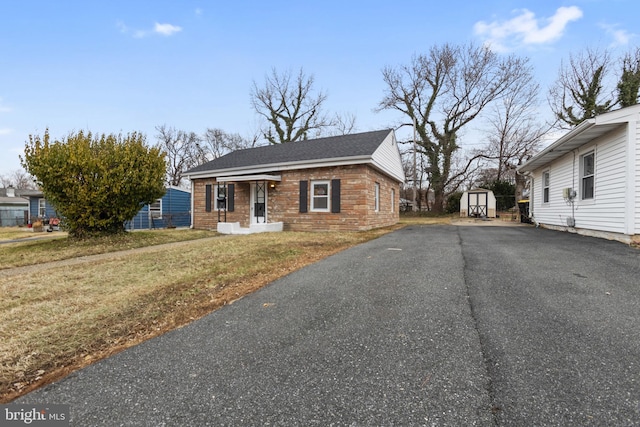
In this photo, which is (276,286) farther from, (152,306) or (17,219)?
(17,219)

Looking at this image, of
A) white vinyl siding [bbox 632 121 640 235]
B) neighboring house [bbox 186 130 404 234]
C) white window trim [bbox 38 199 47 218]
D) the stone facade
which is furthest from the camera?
white window trim [bbox 38 199 47 218]

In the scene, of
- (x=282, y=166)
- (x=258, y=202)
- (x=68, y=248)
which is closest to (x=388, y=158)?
(x=282, y=166)

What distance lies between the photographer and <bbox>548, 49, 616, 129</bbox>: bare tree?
21480 mm

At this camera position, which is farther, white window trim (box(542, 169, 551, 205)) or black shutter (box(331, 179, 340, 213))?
white window trim (box(542, 169, 551, 205))

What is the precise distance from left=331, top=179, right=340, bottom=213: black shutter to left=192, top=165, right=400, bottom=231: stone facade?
0.14m

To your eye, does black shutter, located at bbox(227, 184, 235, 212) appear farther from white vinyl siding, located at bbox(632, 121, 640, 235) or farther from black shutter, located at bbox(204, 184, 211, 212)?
white vinyl siding, located at bbox(632, 121, 640, 235)

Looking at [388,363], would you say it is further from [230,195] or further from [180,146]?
[180,146]

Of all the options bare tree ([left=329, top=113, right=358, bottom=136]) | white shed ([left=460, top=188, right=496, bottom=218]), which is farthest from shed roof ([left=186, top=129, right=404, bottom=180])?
bare tree ([left=329, top=113, right=358, bottom=136])

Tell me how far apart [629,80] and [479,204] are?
12.6 m

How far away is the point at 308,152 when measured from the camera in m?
12.9

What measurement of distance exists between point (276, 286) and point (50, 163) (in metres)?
8.13

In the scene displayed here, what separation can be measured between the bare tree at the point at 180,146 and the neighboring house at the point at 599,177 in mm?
38102

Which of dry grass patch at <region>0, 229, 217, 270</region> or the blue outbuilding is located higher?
the blue outbuilding

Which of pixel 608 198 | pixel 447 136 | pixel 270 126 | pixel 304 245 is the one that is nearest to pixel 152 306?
pixel 304 245
